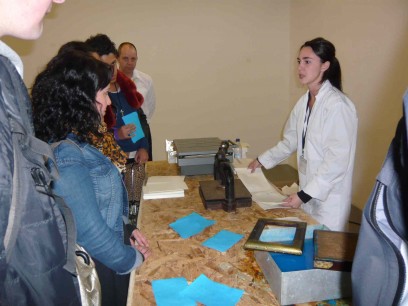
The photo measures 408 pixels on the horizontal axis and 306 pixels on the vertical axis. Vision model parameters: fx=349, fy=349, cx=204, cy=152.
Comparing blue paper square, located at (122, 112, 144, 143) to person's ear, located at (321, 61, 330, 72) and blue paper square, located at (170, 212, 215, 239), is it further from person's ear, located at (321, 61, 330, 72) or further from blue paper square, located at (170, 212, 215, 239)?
person's ear, located at (321, 61, 330, 72)

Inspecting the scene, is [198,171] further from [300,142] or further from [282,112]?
[282,112]

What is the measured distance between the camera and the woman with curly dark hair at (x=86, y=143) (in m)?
1.14

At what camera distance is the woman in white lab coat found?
1.93 metres

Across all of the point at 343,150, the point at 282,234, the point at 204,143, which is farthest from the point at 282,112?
the point at 282,234

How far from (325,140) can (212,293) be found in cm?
123

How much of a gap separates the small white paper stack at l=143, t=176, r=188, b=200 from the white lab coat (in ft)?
2.28

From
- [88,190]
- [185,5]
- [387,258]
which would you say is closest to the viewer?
[387,258]

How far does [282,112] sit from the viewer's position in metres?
5.30

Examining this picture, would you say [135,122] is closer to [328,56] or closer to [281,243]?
[328,56]

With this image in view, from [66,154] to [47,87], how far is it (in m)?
0.28

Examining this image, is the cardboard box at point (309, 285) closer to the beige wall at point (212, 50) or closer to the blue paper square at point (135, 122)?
the blue paper square at point (135, 122)

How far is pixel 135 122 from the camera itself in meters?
2.78

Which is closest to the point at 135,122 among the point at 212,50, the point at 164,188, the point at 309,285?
the point at 164,188

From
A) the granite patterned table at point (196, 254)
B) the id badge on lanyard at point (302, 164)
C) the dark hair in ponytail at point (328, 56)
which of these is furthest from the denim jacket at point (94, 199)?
the dark hair in ponytail at point (328, 56)
